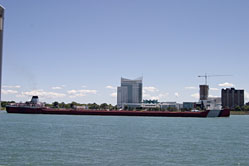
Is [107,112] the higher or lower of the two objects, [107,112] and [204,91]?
the lower

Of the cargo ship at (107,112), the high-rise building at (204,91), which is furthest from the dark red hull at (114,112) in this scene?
the high-rise building at (204,91)

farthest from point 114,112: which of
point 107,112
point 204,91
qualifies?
point 204,91

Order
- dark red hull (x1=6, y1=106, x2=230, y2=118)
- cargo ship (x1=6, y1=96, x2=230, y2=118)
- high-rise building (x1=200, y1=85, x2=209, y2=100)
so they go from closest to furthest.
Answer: dark red hull (x1=6, y1=106, x2=230, y2=118)
cargo ship (x1=6, y1=96, x2=230, y2=118)
high-rise building (x1=200, y1=85, x2=209, y2=100)

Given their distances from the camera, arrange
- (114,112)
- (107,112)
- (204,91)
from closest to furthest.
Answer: (114,112)
(107,112)
(204,91)

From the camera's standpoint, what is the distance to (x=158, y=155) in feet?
61.9

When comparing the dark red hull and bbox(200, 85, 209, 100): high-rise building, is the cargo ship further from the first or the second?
bbox(200, 85, 209, 100): high-rise building

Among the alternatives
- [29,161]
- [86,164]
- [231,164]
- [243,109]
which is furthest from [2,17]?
[243,109]

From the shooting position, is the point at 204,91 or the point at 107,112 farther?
the point at 204,91

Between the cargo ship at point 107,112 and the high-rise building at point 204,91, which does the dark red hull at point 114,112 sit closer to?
the cargo ship at point 107,112

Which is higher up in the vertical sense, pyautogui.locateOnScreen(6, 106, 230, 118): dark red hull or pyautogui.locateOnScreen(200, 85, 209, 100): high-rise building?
pyautogui.locateOnScreen(200, 85, 209, 100): high-rise building

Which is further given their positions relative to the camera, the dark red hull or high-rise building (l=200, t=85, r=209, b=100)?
high-rise building (l=200, t=85, r=209, b=100)

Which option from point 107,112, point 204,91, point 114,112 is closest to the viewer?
point 114,112

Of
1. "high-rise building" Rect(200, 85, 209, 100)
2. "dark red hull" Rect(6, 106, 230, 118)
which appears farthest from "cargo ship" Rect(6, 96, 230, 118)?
"high-rise building" Rect(200, 85, 209, 100)

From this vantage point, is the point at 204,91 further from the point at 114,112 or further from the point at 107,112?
the point at 107,112
